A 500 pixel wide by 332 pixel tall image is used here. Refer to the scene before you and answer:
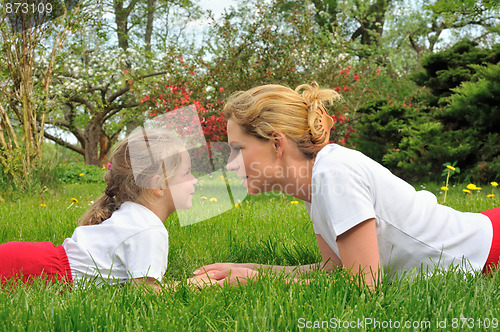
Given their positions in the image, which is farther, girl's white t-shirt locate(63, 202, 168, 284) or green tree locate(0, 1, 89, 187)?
green tree locate(0, 1, 89, 187)

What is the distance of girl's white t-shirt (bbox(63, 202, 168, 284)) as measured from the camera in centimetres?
209

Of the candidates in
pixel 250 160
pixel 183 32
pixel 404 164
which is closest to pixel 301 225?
pixel 250 160

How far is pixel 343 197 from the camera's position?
172cm

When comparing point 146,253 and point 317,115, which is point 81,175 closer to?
point 146,253

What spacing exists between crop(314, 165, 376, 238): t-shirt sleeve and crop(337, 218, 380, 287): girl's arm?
4 centimetres

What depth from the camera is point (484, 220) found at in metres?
2.12

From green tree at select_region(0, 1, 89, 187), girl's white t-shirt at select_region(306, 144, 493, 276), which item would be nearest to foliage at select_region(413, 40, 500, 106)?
green tree at select_region(0, 1, 89, 187)

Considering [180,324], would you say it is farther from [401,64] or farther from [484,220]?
[401,64]

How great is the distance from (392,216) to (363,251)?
0.27 m

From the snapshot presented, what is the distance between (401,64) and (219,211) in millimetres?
15396

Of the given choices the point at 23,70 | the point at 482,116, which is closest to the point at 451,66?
the point at 482,116

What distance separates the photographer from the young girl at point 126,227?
2131mm

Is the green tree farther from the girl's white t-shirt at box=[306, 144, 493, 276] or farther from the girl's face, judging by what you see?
the girl's white t-shirt at box=[306, 144, 493, 276]

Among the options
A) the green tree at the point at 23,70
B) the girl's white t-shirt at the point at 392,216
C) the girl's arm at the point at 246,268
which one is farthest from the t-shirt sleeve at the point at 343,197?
the green tree at the point at 23,70
